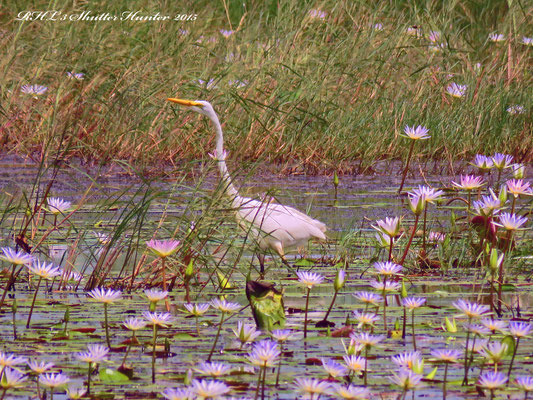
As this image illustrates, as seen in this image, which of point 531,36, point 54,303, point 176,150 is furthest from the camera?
point 531,36

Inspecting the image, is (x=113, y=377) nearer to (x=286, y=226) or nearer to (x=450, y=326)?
(x=450, y=326)

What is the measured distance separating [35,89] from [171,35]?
4.92 feet

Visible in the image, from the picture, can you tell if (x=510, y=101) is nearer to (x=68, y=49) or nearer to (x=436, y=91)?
(x=436, y=91)

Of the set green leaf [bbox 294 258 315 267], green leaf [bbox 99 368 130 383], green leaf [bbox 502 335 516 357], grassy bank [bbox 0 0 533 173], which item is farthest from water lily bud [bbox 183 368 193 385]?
grassy bank [bbox 0 0 533 173]

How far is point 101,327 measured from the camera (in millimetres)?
3357

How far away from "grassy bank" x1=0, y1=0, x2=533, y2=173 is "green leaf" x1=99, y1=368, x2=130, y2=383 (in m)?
4.40

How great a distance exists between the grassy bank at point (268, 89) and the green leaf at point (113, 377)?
4397 mm

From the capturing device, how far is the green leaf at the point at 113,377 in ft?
8.89

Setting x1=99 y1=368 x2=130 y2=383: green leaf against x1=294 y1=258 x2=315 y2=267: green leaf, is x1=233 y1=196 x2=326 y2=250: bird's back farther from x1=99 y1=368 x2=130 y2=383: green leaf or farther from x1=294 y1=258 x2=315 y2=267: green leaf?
x1=99 y1=368 x2=130 y2=383: green leaf

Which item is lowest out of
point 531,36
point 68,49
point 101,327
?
point 101,327

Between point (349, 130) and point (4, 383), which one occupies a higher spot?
point (349, 130)

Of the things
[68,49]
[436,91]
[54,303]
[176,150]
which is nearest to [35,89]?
[68,49]

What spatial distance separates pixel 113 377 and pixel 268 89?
567 centimetres

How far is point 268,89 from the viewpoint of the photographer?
8.22 metres
